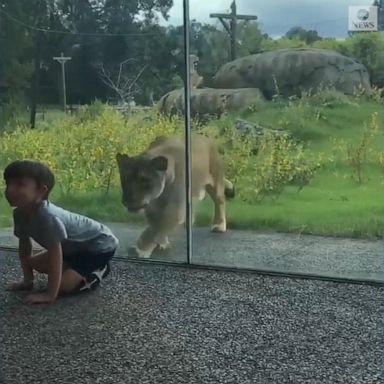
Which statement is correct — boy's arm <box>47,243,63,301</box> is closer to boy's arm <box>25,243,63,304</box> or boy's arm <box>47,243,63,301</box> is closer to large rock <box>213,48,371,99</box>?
boy's arm <box>25,243,63,304</box>

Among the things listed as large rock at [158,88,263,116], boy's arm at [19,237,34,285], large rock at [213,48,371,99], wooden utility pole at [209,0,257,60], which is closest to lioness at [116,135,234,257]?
large rock at [158,88,263,116]

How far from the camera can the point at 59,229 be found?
254 centimetres

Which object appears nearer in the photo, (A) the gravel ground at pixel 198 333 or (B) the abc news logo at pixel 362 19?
(A) the gravel ground at pixel 198 333

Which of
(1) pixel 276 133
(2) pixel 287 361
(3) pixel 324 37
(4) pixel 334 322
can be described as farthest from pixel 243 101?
(2) pixel 287 361

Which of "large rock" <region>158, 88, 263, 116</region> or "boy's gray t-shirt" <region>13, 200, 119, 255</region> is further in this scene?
"large rock" <region>158, 88, 263, 116</region>

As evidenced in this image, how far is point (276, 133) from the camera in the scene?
9.25ft

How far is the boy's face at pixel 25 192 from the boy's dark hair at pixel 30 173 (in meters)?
0.01

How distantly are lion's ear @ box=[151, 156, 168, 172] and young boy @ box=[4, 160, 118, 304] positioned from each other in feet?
1.14

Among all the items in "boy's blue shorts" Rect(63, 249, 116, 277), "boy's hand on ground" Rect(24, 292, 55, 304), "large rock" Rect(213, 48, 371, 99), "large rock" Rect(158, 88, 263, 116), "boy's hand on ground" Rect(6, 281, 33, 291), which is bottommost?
"boy's hand on ground" Rect(24, 292, 55, 304)

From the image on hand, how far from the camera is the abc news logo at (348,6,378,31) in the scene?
96.9 inches

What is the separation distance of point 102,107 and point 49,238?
0.65 m

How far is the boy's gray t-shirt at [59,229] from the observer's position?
2.52 metres

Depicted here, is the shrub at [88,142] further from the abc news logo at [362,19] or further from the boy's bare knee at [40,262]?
the abc news logo at [362,19]

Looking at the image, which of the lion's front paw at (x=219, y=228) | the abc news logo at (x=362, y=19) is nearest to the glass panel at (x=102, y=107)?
the lion's front paw at (x=219, y=228)
